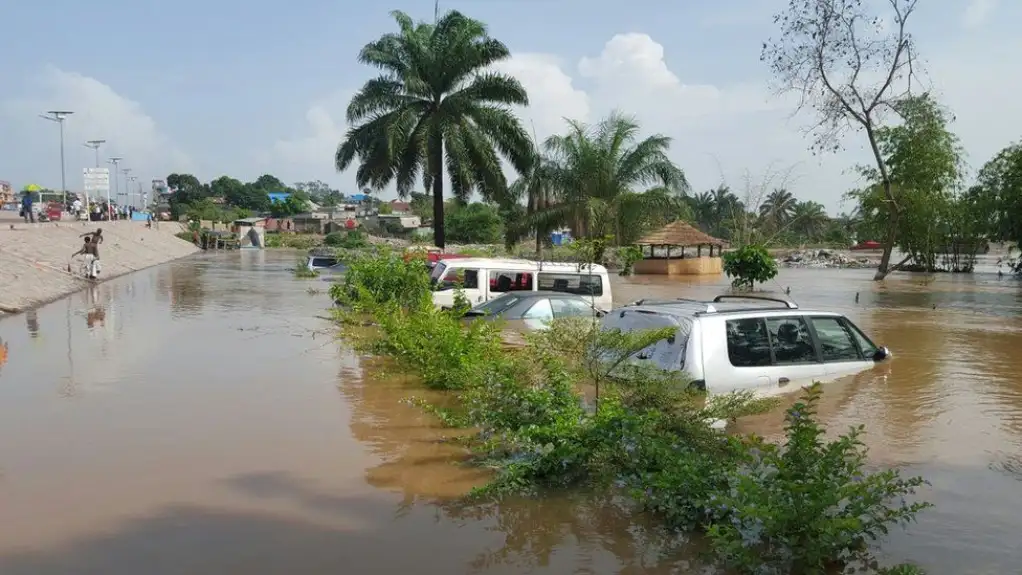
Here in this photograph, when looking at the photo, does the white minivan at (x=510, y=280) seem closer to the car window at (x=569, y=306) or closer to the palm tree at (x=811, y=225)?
the car window at (x=569, y=306)

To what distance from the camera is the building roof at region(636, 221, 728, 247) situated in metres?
40.5

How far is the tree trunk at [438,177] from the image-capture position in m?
29.9

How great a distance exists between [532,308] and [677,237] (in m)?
29.7

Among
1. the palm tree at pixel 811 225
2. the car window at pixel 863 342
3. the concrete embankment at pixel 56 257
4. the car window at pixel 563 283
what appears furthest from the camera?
the palm tree at pixel 811 225

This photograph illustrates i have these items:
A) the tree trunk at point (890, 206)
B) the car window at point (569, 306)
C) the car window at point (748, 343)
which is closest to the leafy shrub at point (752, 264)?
the tree trunk at point (890, 206)

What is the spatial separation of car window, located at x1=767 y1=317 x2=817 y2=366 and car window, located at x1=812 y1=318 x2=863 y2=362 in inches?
8.0

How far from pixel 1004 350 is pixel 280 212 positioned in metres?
105

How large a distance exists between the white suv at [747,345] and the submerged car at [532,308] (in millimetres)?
3717

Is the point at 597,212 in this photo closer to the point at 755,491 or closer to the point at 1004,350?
the point at 1004,350

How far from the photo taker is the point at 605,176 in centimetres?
3841

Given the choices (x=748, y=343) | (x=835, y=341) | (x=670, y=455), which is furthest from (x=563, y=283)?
(x=670, y=455)

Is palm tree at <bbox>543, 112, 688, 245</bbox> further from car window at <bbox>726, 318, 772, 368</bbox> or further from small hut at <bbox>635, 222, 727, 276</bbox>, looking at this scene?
car window at <bbox>726, 318, 772, 368</bbox>

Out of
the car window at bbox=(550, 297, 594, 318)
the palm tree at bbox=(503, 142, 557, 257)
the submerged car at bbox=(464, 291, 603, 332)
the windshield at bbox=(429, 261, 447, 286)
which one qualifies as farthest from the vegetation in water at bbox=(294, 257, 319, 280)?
the car window at bbox=(550, 297, 594, 318)

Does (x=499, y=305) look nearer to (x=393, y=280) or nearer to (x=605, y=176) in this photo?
(x=393, y=280)
